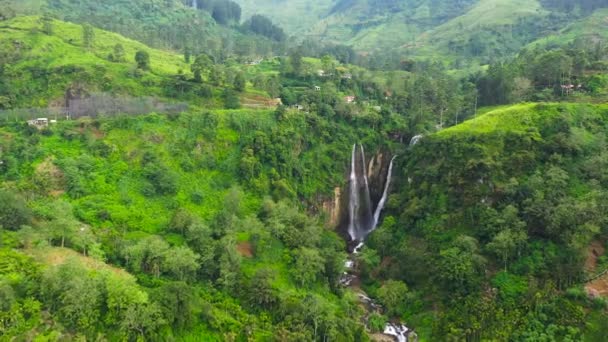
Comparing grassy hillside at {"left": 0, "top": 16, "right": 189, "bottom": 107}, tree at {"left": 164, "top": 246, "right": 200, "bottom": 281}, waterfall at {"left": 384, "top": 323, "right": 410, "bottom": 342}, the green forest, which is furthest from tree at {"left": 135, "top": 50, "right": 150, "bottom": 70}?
waterfall at {"left": 384, "top": 323, "right": 410, "bottom": 342}

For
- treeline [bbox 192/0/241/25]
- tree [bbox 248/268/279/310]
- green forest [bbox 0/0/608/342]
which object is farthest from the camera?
treeline [bbox 192/0/241/25]

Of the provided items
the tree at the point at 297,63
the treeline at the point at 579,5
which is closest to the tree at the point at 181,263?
the tree at the point at 297,63

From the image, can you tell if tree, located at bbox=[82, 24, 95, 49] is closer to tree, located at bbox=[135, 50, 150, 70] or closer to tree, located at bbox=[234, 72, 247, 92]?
tree, located at bbox=[135, 50, 150, 70]

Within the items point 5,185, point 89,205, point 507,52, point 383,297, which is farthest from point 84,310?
point 507,52

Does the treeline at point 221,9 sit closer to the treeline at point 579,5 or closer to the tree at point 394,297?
the treeline at point 579,5

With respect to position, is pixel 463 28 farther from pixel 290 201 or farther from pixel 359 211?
pixel 290 201
